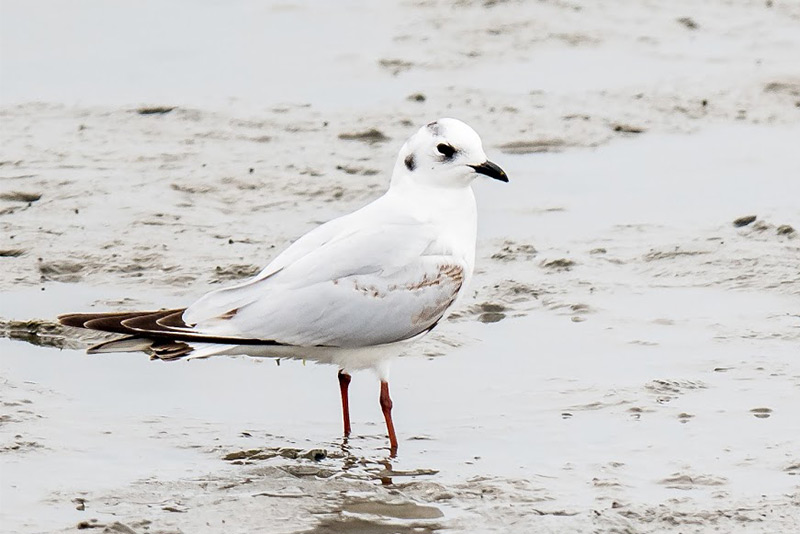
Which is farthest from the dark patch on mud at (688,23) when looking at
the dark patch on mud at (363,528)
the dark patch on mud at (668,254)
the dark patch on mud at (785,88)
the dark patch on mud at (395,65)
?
the dark patch on mud at (363,528)

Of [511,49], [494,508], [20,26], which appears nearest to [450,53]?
[511,49]

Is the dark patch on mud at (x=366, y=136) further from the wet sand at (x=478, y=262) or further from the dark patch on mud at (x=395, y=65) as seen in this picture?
the dark patch on mud at (x=395, y=65)

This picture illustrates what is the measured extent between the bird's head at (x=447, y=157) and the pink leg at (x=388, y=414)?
914mm

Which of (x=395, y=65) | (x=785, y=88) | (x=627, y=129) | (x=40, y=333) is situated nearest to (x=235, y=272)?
(x=40, y=333)

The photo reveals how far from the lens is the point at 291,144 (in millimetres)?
10336

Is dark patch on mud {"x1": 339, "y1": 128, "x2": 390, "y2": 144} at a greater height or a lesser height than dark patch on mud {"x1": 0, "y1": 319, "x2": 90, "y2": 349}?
greater

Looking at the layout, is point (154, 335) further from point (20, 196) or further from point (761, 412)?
Result: point (20, 196)

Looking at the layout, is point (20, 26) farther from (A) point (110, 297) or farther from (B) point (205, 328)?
(B) point (205, 328)

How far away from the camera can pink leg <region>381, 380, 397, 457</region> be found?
257 inches

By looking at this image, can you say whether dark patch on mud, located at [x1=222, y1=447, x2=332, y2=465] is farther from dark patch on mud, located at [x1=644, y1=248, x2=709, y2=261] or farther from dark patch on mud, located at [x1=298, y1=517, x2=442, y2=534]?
A: dark patch on mud, located at [x1=644, y1=248, x2=709, y2=261]

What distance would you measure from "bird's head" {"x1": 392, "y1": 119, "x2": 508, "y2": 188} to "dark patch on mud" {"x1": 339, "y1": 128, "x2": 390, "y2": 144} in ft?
11.5

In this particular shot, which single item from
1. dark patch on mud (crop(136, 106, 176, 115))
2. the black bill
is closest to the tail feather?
the black bill

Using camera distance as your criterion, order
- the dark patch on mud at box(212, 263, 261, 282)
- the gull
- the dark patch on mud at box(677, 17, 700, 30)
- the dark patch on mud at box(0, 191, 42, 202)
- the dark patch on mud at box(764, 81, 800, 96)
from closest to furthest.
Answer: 1. the gull
2. the dark patch on mud at box(212, 263, 261, 282)
3. the dark patch on mud at box(0, 191, 42, 202)
4. the dark patch on mud at box(764, 81, 800, 96)
5. the dark patch on mud at box(677, 17, 700, 30)

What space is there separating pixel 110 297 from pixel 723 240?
330 centimetres
